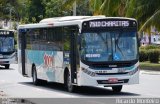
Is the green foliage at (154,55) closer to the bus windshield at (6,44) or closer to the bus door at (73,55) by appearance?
the bus windshield at (6,44)

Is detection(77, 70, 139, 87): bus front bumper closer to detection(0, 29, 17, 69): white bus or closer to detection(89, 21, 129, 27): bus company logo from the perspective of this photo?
detection(89, 21, 129, 27): bus company logo

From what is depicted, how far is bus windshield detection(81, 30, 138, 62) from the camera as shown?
2028 cm

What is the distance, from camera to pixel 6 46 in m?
42.4

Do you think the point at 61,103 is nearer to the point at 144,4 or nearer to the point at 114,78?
the point at 114,78

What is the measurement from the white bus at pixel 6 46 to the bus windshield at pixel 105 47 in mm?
22451

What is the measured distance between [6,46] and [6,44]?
216 mm

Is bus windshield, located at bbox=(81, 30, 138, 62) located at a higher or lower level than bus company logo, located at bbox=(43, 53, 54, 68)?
higher

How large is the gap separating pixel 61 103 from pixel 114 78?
373cm

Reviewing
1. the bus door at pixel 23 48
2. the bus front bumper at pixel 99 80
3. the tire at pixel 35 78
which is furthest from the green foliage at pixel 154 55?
the bus front bumper at pixel 99 80

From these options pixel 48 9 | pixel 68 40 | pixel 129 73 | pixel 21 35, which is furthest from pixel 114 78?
pixel 48 9

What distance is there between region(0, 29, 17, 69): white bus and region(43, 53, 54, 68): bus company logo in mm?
17539

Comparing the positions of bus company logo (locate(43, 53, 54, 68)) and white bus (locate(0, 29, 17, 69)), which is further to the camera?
white bus (locate(0, 29, 17, 69))

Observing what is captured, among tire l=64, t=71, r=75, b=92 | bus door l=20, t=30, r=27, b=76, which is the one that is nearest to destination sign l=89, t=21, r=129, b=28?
tire l=64, t=71, r=75, b=92

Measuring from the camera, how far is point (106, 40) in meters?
20.4
